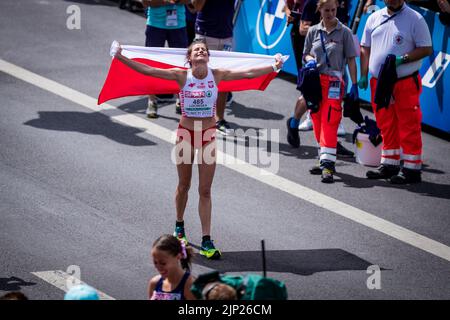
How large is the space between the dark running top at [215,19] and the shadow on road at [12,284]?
6205 millimetres

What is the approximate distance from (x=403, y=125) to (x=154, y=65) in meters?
3.37

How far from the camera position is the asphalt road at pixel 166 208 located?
9477mm

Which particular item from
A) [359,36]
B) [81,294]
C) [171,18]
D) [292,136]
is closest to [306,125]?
[292,136]

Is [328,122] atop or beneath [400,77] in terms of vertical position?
beneath

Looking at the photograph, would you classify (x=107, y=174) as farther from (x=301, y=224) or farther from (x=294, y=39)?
(x=294, y=39)

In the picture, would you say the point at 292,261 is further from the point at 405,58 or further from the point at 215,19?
the point at 215,19

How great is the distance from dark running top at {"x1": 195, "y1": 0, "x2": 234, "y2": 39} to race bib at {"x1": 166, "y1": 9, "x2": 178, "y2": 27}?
38 centimetres

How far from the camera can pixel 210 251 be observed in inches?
384

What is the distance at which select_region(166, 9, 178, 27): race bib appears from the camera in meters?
14.0

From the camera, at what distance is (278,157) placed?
1303 cm

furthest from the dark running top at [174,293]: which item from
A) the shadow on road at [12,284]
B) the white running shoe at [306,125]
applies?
the white running shoe at [306,125]

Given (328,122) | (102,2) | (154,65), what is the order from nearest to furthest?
(154,65) → (328,122) → (102,2)
